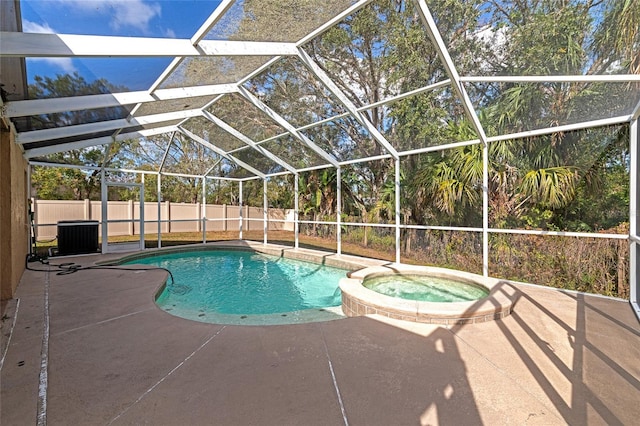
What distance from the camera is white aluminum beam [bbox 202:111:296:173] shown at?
7.78 m

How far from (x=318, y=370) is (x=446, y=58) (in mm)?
4474

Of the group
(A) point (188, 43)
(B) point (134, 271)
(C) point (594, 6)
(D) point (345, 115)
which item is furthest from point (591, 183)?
(B) point (134, 271)

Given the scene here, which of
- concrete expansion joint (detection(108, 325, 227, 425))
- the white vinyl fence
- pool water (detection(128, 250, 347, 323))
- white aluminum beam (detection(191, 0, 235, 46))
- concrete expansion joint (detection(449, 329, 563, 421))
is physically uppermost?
white aluminum beam (detection(191, 0, 235, 46))

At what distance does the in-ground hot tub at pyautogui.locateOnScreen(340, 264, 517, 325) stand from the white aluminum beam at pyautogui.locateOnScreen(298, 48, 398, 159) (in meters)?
2.86

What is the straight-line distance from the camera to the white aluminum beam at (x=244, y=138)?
7.78m

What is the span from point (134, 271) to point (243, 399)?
16.9 feet

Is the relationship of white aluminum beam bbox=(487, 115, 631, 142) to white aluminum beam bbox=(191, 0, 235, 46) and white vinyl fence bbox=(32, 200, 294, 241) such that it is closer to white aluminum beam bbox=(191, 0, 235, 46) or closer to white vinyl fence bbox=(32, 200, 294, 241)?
white aluminum beam bbox=(191, 0, 235, 46)

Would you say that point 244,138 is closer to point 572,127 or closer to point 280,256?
point 280,256

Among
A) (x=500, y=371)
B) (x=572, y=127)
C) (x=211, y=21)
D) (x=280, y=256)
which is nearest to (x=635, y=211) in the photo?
(x=572, y=127)

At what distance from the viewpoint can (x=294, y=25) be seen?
13.8 feet

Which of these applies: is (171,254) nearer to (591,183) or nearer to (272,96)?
(272,96)

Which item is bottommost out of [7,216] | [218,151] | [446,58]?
[7,216]

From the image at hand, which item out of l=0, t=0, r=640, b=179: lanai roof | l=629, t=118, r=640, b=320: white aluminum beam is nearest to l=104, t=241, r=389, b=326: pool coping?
l=0, t=0, r=640, b=179: lanai roof

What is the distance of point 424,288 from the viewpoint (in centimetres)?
520
